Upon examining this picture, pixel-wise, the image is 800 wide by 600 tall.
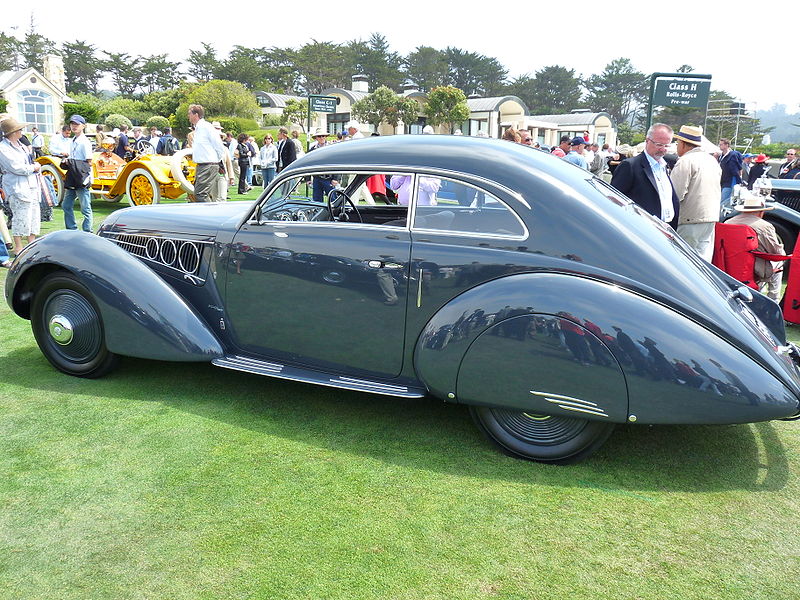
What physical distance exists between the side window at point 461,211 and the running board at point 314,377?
97 centimetres

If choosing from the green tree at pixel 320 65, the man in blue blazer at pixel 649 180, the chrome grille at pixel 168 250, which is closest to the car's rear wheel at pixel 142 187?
the chrome grille at pixel 168 250

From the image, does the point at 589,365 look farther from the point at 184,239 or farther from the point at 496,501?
the point at 184,239

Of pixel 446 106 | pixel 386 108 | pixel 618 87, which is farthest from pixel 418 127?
pixel 618 87

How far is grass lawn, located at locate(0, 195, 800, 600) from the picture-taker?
2.61 metres

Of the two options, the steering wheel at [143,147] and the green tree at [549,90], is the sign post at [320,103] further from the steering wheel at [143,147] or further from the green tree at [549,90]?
the green tree at [549,90]

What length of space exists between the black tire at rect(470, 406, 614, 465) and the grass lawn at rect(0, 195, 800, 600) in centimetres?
9

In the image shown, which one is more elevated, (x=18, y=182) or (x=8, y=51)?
(x=8, y=51)

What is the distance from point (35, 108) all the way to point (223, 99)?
19.1m

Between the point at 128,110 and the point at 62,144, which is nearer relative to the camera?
the point at 62,144

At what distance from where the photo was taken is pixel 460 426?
4051 millimetres

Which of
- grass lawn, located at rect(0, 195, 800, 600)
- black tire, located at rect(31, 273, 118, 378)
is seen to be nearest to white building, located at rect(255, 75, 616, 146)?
black tire, located at rect(31, 273, 118, 378)

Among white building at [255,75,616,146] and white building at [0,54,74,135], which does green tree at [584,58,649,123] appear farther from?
white building at [0,54,74,135]

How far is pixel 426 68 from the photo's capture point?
9538 centimetres

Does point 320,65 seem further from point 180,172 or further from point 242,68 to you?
point 180,172
